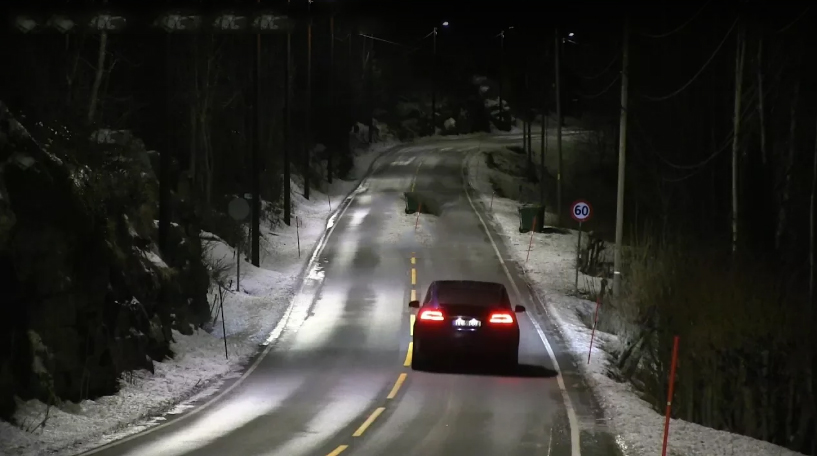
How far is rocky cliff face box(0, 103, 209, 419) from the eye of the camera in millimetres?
13906

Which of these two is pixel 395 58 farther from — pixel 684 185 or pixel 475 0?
pixel 684 185

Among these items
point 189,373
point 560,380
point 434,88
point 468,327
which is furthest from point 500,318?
point 434,88

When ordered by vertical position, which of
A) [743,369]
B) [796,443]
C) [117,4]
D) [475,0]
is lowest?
[796,443]

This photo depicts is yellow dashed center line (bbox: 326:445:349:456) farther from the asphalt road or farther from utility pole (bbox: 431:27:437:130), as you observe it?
utility pole (bbox: 431:27:437:130)

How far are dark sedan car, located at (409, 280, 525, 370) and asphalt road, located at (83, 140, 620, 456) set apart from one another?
1.75 feet

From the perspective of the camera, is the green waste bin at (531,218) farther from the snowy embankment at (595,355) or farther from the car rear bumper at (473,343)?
the car rear bumper at (473,343)

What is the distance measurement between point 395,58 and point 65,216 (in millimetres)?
90184

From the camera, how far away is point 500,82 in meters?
102

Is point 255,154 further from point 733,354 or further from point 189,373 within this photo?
point 733,354

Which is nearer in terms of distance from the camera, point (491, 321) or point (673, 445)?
point (673, 445)

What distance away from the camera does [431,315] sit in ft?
60.3

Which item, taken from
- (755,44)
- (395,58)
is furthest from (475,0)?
(755,44)

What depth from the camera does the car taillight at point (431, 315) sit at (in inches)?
720

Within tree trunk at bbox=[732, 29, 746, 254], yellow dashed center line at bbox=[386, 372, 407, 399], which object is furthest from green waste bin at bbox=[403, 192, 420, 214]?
yellow dashed center line at bbox=[386, 372, 407, 399]
